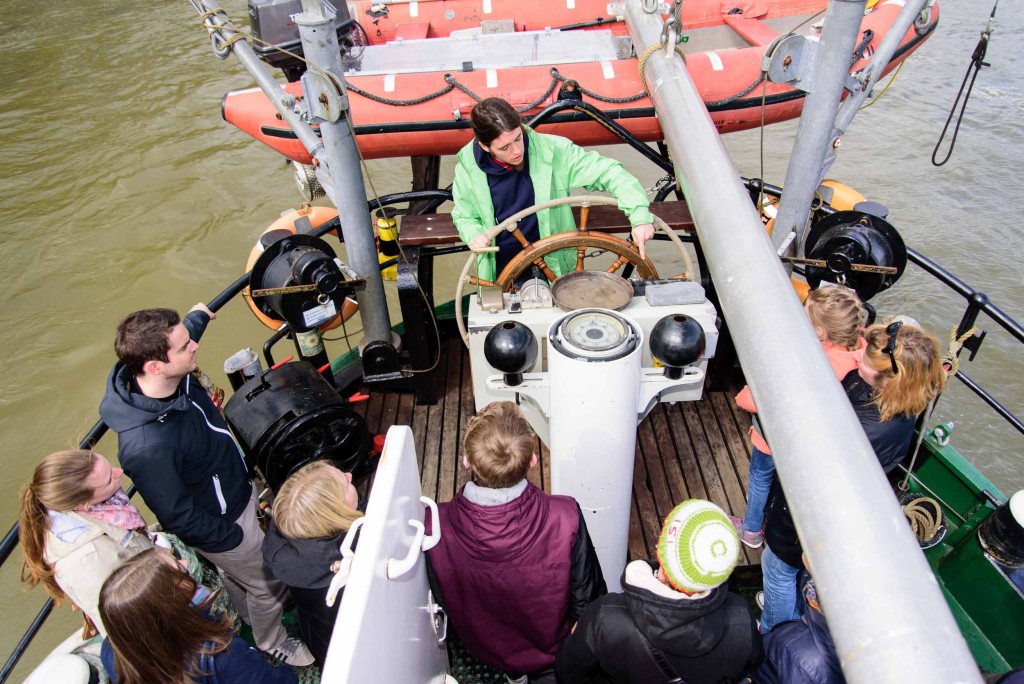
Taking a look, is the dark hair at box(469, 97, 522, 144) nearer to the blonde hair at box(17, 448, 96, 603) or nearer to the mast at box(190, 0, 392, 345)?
the mast at box(190, 0, 392, 345)

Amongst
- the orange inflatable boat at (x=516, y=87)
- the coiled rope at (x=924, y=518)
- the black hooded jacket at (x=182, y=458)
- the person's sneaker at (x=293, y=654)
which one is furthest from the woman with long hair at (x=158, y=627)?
the orange inflatable boat at (x=516, y=87)

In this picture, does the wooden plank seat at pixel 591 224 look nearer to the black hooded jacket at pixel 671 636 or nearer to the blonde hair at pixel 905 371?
the blonde hair at pixel 905 371

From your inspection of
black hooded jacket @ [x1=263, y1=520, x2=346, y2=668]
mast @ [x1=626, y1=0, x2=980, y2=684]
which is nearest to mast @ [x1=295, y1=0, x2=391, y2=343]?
Answer: black hooded jacket @ [x1=263, y1=520, x2=346, y2=668]

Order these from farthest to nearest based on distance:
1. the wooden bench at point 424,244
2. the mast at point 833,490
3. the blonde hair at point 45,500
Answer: the wooden bench at point 424,244 → the blonde hair at point 45,500 → the mast at point 833,490

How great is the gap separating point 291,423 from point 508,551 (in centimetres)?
144

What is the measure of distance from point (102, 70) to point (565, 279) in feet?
38.9

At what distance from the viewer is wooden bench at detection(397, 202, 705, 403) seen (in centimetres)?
314

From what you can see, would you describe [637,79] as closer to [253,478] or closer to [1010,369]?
[253,478]

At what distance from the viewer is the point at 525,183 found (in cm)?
279

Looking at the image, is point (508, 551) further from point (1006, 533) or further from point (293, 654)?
point (1006, 533)

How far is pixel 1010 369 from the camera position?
21.1ft

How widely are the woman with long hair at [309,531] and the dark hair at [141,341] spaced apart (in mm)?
642

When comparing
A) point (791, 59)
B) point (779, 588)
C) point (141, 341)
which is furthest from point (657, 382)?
point (141, 341)

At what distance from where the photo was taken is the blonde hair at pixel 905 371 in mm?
1914
